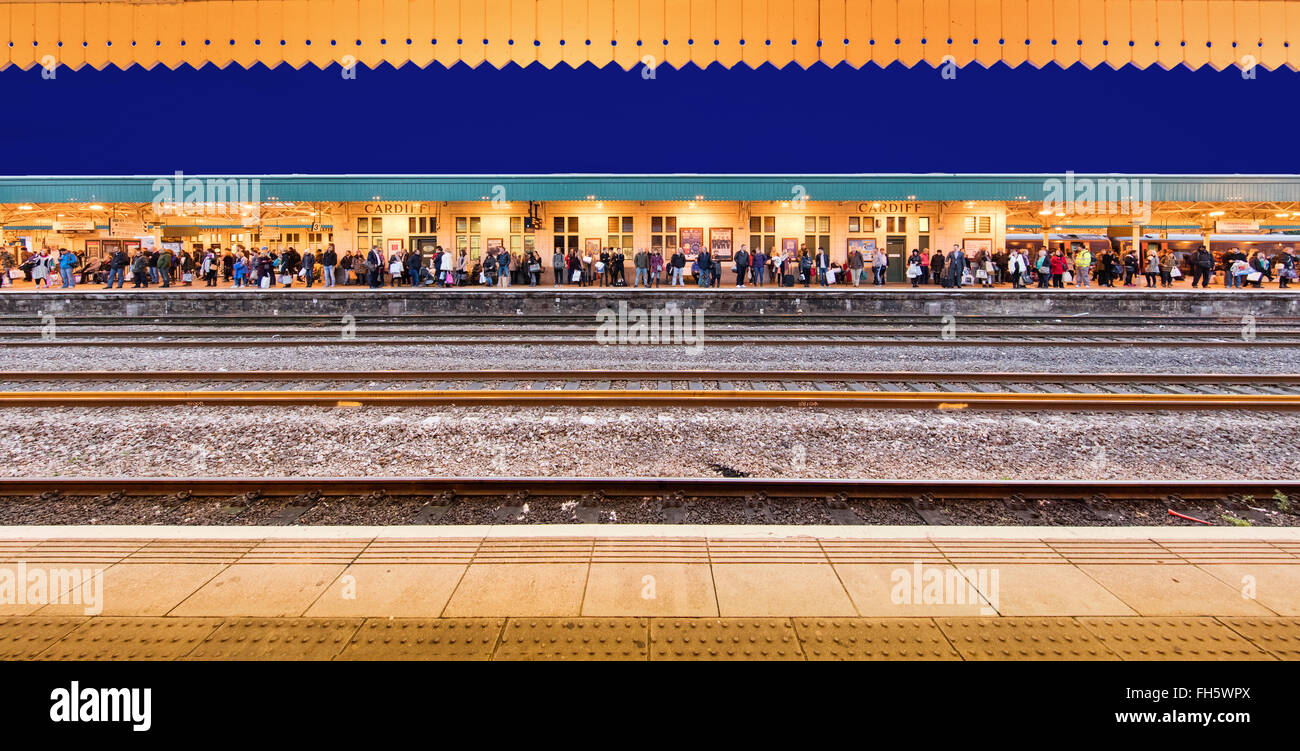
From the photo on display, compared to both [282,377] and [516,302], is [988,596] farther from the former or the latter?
[516,302]

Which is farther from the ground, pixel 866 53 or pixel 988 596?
pixel 866 53

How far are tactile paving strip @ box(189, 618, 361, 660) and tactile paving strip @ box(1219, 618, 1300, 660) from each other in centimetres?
358

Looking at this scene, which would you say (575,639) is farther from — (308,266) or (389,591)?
(308,266)

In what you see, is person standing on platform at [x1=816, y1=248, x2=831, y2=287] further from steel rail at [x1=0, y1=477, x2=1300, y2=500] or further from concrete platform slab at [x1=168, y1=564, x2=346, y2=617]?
concrete platform slab at [x1=168, y1=564, x2=346, y2=617]

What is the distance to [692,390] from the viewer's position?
28.6ft

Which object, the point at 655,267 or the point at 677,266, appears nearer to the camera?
the point at 677,266

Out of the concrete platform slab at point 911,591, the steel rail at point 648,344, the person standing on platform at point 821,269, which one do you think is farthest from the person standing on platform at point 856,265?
the concrete platform slab at point 911,591

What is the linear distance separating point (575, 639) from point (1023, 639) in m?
1.78

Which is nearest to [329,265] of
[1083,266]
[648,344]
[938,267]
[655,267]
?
[655,267]
